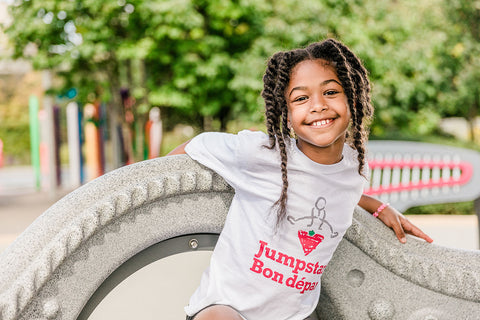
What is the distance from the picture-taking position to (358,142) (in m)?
1.58

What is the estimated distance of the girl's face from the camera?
1462 mm

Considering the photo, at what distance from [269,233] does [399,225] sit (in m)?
0.47

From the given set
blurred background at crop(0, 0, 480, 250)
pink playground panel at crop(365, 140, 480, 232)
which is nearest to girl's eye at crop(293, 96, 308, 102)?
pink playground panel at crop(365, 140, 480, 232)

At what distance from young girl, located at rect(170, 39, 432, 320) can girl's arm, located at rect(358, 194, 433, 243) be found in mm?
195

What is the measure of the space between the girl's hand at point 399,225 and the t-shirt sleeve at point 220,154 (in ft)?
1.72

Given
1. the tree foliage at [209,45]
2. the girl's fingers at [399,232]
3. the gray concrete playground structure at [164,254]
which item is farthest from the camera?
the tree foliage at [209,45]

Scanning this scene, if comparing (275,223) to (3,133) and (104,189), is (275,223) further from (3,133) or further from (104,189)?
(3,133)

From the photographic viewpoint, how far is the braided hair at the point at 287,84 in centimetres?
149

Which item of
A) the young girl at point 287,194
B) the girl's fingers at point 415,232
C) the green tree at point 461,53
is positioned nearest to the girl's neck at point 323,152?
the young girl at point 287,194

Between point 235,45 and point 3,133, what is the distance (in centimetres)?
1784

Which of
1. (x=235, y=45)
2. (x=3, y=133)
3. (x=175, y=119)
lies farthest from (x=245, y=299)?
(x=3, y=133)

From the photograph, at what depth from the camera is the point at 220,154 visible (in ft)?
4.96

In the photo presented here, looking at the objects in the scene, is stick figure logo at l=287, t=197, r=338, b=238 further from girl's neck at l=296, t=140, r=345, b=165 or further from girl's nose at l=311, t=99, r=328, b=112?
girl's nose at l=311, t=99, r=328, b=112

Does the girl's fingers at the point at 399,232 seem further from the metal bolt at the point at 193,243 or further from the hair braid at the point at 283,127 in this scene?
the metal bolt at the point at 193,243
